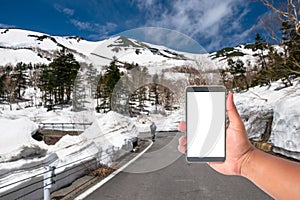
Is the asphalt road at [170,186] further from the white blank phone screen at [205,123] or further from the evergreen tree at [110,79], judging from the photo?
the white blank phone screen at [205,123]

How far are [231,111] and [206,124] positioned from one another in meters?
0.19

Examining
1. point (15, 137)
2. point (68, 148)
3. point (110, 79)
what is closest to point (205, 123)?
point (110, 79)

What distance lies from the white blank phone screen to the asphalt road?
5.88ft

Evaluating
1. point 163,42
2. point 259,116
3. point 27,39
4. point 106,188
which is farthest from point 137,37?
point 27,39

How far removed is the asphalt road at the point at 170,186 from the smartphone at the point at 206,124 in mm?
1782

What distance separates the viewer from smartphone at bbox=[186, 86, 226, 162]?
1448mm

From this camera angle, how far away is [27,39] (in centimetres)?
18562

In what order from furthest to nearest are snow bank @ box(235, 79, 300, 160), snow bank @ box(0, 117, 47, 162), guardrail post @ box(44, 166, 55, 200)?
snow bank @ box(0, 117, 47, 162) < snow bank @ box(235, 79, 300, 160) < guardrail post @ box(44, 166, 55, 200)

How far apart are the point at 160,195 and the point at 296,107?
267 inches

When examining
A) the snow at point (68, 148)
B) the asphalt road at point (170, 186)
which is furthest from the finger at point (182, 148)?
the asphalt road at point (170, 186)

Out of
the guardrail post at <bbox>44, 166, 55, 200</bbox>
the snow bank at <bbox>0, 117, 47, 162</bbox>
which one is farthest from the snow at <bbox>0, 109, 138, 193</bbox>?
the guardrail post at <bbox>44, 166, 55, 200</bbox>

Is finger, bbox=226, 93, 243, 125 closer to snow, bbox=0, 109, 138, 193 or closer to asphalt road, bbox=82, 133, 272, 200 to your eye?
snow, bbox=0, 109, 138, 193

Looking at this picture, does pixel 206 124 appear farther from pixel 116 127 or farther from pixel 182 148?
pixel 116 127

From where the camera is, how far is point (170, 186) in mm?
5211
